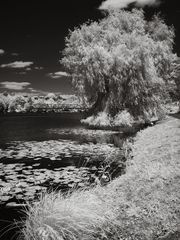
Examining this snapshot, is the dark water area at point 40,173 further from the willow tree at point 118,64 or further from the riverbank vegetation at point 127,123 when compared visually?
the willow tree at point 118,64

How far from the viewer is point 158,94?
26.6m

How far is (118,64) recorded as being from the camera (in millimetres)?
24312

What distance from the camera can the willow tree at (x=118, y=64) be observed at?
2442cm

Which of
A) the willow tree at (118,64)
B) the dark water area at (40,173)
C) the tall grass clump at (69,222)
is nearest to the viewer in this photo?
the tall grass clump at (69,222)

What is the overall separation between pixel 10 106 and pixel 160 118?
14084cm

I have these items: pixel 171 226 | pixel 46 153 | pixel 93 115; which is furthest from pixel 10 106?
pixel 171 226

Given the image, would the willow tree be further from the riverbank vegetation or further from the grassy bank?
the grassy bank

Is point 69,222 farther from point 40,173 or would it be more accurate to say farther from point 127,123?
point 127,123

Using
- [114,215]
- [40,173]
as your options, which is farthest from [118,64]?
[114,215]

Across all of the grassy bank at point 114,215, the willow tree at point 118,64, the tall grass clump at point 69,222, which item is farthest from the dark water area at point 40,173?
the willow tree at point 118,64

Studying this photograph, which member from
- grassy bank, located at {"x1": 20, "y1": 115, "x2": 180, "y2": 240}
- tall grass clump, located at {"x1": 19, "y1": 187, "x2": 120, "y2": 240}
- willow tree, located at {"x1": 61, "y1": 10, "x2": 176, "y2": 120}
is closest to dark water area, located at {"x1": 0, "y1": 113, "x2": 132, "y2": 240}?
tall grass clump, located at {"x1": 19, "y1": 187, "x2": 120, "y2": 240}

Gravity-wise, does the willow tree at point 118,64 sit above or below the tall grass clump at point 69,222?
above

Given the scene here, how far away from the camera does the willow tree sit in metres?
24.4

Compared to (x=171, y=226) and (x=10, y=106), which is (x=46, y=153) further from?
(x=10, y=106)
